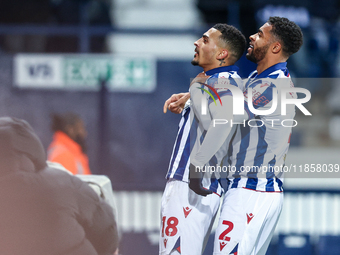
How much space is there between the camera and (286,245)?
4.60 metres

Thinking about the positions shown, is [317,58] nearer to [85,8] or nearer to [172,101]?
[85,8]

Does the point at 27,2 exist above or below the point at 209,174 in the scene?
above

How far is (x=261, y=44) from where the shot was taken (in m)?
2.35

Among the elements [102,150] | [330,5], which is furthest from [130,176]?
[330,5]

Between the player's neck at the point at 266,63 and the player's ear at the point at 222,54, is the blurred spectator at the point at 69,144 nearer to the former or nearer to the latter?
the player's ear at the point at 222,54

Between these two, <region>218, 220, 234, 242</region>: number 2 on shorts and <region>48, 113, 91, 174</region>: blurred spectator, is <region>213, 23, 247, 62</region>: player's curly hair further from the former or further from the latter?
<region>48, 113, 91, 174</region>: blurred spectator

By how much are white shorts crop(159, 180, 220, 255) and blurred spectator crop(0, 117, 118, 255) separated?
51 cm

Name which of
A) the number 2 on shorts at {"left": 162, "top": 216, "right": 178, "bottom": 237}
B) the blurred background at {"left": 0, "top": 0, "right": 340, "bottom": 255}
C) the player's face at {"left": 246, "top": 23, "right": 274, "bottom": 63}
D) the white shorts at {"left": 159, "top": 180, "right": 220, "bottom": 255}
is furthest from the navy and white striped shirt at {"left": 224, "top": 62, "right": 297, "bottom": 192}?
the blurred background at {"left": 0, "top": 0, "right": 340, "bottom": 255}

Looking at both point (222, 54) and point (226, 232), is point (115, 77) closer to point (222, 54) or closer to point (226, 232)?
point (222, 54)

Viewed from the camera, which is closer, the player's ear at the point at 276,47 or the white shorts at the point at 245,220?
the white shorts at the point at 245,220

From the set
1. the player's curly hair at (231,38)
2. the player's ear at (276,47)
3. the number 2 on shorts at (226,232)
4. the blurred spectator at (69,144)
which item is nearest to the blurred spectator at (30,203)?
the number 2 on shorts at (226,232)

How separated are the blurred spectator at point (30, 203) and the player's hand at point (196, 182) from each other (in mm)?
710

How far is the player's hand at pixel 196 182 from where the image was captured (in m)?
2.16

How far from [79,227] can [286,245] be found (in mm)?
2959
